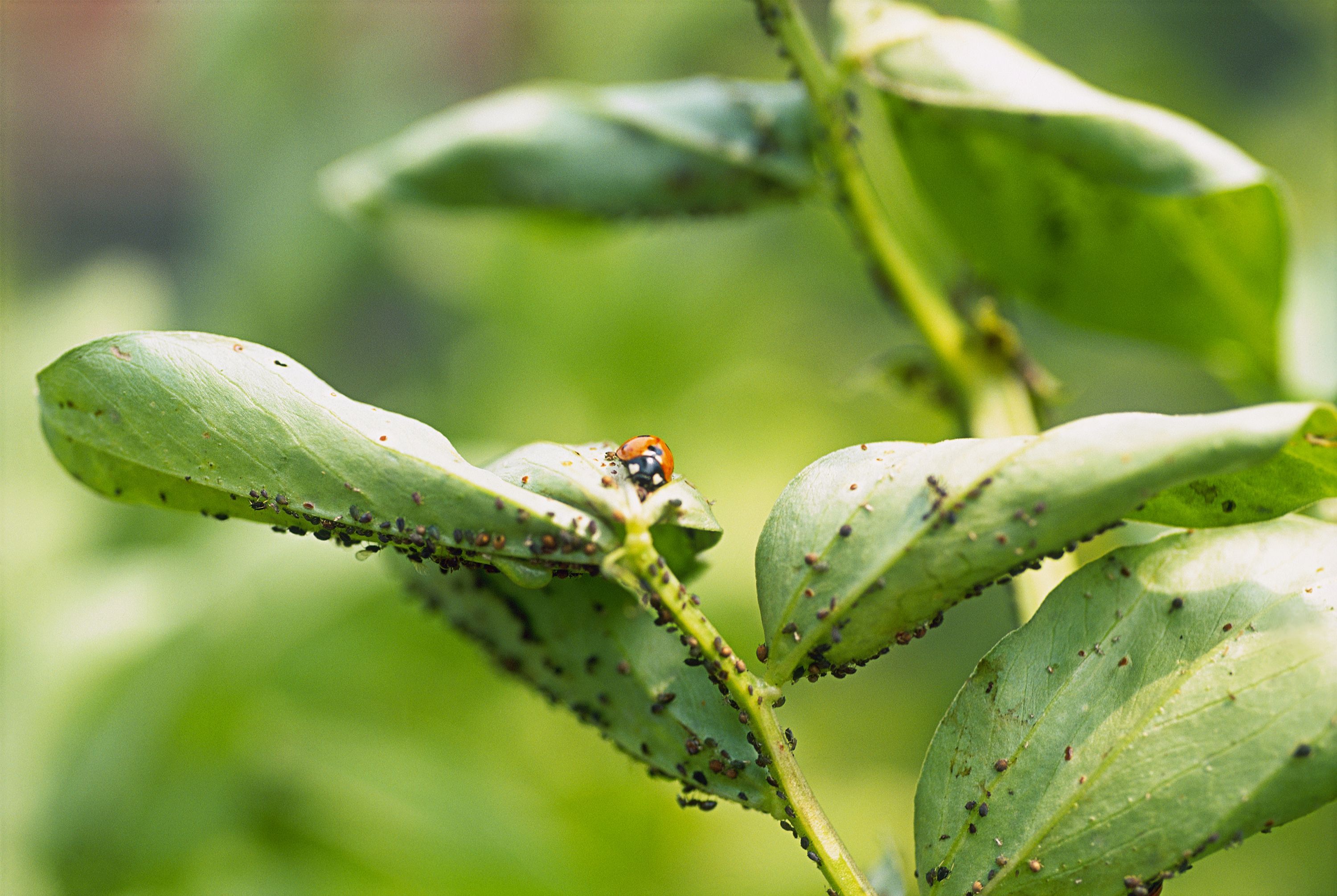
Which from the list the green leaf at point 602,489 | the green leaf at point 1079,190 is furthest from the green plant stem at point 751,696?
the green leaf at point 1079,190

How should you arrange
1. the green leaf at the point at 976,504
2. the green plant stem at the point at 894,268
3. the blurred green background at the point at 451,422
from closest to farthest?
the green leaf at the point at 976,504, the green plant stem at the point at 894,268, the blurred green background at the point at 451,422

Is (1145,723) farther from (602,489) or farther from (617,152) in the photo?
(617,152)

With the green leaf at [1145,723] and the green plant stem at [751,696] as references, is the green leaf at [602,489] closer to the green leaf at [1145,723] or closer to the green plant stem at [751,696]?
the green plant stem at [751,696]

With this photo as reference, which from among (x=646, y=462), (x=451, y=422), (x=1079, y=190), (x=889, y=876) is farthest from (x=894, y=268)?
(x=451, y=422)

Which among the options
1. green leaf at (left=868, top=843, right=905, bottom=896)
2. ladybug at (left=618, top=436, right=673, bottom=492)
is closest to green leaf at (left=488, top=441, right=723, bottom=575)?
ladybug at (left=618, top=436, right=673, bottom=492)

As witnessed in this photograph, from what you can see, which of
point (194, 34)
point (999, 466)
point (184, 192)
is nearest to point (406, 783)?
point (999, 466)

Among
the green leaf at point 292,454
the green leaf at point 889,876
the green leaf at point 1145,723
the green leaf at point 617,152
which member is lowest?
the green leaf at point 889,876
